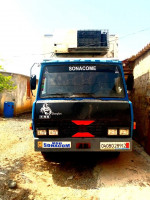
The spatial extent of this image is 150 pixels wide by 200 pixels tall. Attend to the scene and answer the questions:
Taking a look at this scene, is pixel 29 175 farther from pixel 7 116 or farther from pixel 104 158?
pixel 7 116

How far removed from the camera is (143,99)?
6.43 metres

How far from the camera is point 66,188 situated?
11.6ft

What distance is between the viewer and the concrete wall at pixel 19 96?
46.1 feet

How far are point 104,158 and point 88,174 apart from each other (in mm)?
1034

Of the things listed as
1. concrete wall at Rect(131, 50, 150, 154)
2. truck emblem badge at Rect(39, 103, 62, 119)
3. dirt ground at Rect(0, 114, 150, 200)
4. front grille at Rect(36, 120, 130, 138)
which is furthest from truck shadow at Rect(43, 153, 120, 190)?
concrete wall at Rect(131, 50, 150, 154)

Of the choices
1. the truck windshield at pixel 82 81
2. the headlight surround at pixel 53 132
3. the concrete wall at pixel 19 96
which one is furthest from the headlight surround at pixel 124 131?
the concrete wall at pixel 19 96

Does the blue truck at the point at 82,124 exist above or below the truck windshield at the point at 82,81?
below

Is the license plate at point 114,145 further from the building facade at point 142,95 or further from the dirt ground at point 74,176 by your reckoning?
the building facade at point 142,95

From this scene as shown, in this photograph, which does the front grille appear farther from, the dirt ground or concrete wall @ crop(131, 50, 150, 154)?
concrete wall @ crop(131, 50, 150, 154)

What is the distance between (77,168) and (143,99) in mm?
3523

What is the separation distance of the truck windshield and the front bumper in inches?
37.1

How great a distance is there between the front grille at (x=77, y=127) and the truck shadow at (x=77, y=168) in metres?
0.95

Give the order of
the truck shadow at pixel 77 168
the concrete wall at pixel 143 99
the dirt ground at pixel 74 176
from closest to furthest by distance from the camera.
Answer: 1. the dirt ground at pixel 74 176
2. the truck shadow at pixel 77 168
3. the concrete wall at pixel 143 99

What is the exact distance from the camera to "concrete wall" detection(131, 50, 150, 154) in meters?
5.85
